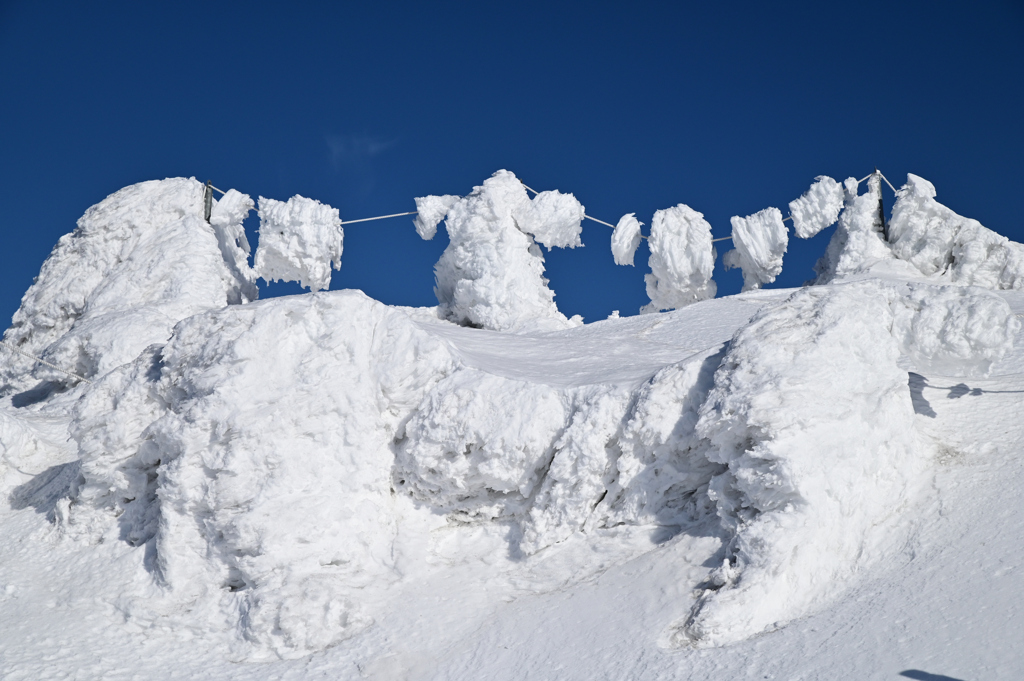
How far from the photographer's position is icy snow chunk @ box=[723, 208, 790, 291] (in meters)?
12.9

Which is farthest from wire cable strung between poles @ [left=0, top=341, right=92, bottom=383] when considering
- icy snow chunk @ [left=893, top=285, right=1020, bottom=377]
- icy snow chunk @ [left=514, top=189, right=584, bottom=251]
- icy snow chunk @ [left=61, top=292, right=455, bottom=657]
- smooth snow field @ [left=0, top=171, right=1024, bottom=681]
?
icy snow chunk @ [left=893, top=285, right=1020, bottom=377]

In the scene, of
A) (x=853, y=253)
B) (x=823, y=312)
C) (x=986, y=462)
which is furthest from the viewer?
(x=853, y=253)

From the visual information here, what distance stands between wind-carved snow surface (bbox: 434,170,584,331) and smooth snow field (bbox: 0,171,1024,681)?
4489 mm

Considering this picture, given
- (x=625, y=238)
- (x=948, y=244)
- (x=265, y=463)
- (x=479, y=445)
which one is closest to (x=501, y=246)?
(x=625, y=238)

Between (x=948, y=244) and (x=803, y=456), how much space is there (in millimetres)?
8930

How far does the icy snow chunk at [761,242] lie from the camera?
1285cm

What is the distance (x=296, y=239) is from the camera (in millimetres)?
12258

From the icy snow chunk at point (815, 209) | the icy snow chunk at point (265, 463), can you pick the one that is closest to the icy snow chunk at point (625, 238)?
the icy snow chunk at point (815, 209)

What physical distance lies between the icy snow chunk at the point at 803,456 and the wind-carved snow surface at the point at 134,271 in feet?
24.5

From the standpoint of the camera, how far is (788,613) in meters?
4.98

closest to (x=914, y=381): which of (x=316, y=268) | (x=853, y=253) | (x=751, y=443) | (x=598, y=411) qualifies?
(x=751, y=443)

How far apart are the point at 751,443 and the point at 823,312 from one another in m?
1.26

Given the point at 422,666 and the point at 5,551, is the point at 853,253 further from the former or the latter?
the point at 5,551

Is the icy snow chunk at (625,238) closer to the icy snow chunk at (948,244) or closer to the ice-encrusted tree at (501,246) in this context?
the ice-encrusted tree at (501,246)
